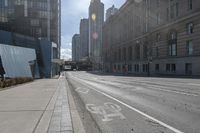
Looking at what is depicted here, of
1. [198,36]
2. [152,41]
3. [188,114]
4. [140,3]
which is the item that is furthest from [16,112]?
[140,3]

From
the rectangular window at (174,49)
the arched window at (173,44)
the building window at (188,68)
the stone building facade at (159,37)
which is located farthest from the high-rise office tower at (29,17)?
the building window at (188,68)

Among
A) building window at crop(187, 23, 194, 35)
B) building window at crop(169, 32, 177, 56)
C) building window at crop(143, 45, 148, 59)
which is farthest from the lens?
building window at crop(143, 45, 148, 59)

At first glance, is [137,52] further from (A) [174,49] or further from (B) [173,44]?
(A) [174,49]

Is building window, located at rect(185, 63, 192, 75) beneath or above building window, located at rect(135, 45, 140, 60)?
beneath

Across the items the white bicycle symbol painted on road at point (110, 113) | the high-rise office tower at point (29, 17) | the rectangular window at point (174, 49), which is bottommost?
the white bicycle symbol painted on road at point (110, 113)

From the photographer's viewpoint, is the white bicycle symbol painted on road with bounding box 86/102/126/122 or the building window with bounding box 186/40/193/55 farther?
the building window with bounding box 186/40/193/55

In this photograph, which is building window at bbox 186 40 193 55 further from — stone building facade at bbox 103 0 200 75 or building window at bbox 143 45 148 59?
building window at bbox 143 45 148 59

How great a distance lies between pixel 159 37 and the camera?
73.4 meters

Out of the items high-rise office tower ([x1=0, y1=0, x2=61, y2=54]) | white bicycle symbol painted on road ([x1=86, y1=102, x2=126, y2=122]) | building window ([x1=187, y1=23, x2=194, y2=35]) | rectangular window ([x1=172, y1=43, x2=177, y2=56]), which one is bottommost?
white bicycle symbol painted on road ([x1=86, y1=102, x2=126, y2=122])

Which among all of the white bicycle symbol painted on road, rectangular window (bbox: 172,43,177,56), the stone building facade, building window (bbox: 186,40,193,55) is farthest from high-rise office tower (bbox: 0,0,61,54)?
the white bicycle symbol painted on road

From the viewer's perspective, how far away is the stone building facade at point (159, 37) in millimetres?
58250

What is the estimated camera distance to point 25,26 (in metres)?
85.8

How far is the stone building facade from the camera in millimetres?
58250

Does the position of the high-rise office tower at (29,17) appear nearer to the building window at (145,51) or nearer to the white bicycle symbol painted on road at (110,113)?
the building window at (145,51)
